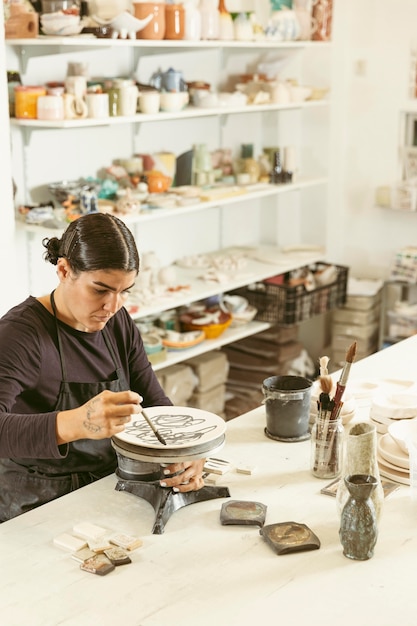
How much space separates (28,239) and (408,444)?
234cm

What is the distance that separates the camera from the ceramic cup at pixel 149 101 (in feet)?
13.2

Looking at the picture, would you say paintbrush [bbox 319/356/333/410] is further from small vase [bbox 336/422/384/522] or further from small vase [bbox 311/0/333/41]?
small vase [bbox 311/0/333/41]

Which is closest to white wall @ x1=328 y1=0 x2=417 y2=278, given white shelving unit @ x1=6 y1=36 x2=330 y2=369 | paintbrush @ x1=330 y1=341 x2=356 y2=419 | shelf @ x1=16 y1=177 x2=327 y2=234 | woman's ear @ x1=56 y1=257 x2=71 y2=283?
white shelving unit @ x1=6 y1=36 x2=330 y2=369

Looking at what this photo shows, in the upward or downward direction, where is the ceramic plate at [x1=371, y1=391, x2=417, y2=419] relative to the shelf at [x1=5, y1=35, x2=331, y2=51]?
downward

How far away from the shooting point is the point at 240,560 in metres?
1.82

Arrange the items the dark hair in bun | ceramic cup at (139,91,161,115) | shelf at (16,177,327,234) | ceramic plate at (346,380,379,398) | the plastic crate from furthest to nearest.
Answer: the plastic crate, ceramic cup at (139,91,161,115), shelf at (16,177,327,234), ceramic plate at (346,380,379,398), the dark hair in bun

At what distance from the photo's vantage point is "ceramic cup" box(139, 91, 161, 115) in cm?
403

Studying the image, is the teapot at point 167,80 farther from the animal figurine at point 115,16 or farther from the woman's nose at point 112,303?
the woman's nose at point 112,303

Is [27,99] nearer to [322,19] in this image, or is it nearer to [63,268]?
[63,268]

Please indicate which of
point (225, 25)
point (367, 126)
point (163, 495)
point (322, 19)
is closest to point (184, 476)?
point (163, 495)

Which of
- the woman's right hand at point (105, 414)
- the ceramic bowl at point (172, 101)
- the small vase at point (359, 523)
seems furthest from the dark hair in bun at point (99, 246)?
the ceramic bowl at point (172, 101)

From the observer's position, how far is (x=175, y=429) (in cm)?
216

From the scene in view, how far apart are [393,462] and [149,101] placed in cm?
234

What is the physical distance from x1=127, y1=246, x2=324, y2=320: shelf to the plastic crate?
0.10 meters
